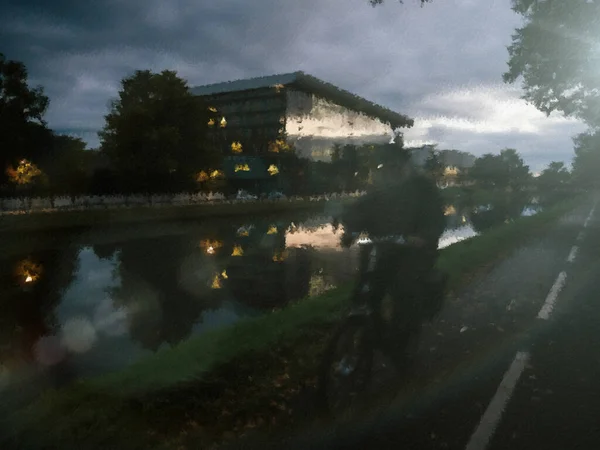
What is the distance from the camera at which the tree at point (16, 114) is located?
152ft

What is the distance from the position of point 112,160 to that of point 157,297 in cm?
3857

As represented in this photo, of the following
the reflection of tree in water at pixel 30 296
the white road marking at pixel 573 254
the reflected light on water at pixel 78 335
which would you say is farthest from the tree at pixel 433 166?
the white road marking at pixel 573 254

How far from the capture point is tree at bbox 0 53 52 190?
→ 4619 centimetres

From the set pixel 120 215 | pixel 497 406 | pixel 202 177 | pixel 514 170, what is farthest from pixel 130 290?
pixel 514 170

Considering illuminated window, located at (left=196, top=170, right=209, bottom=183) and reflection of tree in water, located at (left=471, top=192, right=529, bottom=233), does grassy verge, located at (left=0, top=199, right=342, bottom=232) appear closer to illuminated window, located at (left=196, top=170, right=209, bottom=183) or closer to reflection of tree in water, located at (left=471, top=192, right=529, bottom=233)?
illuminated window, located at (left=196, top=170, right=209, bottom=183)

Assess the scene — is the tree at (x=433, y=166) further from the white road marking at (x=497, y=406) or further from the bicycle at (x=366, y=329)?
the white road marking at (x=497, y=406)

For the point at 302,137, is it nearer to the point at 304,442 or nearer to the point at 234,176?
the point at 234,176

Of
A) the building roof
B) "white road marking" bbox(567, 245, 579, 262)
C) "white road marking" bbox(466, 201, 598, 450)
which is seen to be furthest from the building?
"white road marking" bbox(466, 201, 598, 450)

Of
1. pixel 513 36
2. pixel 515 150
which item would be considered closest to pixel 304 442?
pixel 513 36

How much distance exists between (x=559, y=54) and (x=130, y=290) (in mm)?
17314

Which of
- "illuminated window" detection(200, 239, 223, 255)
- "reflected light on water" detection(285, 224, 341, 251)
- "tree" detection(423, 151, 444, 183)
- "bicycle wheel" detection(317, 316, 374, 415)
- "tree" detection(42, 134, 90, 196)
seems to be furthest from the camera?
"tree" detection(42, 134, 90, 196)

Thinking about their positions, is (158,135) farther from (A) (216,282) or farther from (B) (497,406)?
(B) (497,406)

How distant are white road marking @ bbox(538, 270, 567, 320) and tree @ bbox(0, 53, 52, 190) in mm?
49498

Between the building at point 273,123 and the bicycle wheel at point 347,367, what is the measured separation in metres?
76.2
